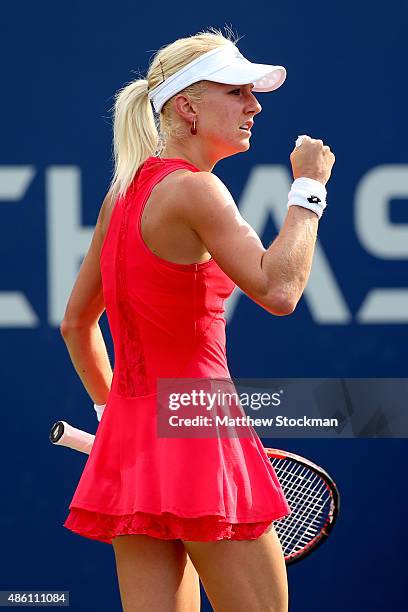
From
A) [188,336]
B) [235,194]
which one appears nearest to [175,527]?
[188,336]

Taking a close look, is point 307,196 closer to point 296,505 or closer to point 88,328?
point 88,328

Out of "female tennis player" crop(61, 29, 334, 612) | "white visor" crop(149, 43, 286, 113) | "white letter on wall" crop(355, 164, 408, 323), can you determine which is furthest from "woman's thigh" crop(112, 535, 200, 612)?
"white letter on wall" crop(355, 164, 408, 323)

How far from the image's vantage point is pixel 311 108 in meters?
3.68

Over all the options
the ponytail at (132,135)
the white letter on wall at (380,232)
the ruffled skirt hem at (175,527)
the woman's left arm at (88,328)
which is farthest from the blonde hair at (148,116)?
the white letter on wall at (380,232)

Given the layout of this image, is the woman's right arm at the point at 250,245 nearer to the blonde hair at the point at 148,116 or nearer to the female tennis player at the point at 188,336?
the female tennis player at the point at 188,336

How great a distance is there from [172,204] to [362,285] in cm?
166

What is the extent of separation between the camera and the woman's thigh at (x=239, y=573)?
2111mm

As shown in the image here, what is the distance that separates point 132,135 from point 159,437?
584 millimetres

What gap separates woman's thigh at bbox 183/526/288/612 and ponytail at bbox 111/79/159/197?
0.66 metres

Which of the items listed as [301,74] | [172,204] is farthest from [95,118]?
[172,204]

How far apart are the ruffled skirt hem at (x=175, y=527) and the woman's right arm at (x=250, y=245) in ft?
1.21

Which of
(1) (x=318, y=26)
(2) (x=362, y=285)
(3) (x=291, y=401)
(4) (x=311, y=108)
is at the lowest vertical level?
(3) (x=291, y=401)

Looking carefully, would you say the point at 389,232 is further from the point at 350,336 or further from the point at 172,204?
the point at 172,204

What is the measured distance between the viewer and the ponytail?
2.30m
